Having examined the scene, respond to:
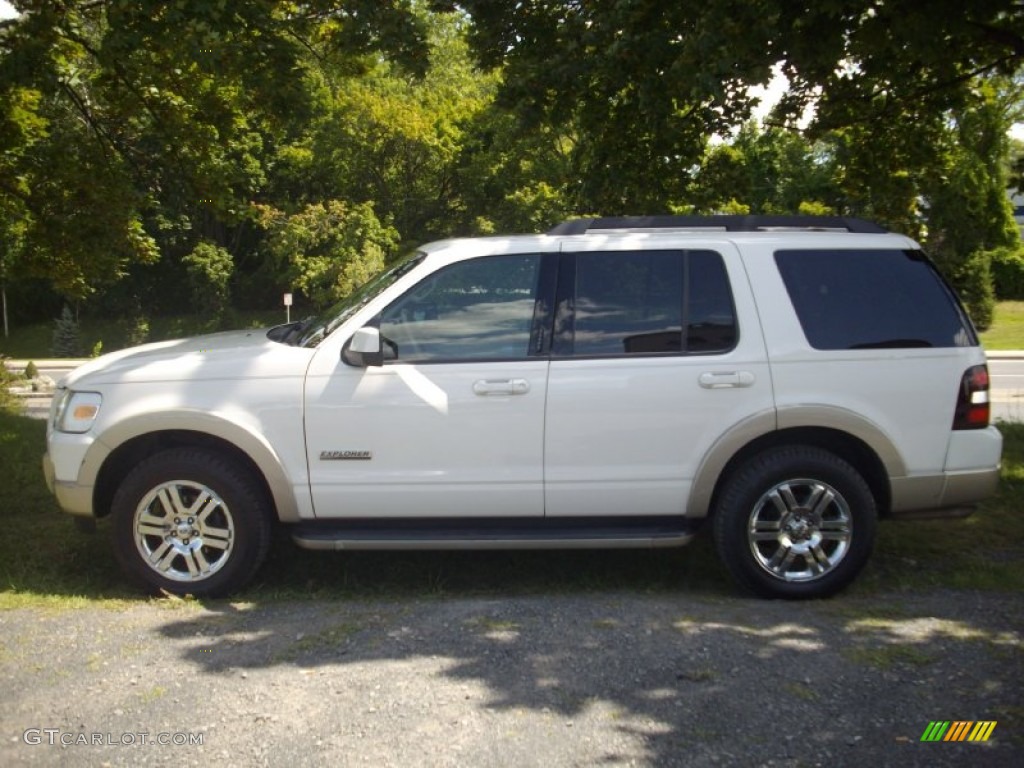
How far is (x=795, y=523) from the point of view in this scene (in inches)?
200

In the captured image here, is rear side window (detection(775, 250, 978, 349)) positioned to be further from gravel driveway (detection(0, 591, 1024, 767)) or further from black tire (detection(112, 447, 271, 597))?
black tire (detection(112, 447, 271, 597))

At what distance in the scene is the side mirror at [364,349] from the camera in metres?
4.84

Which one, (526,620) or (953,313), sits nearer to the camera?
(526,620)

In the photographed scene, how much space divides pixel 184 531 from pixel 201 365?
89 cm

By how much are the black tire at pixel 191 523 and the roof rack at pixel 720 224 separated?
7.48 ft

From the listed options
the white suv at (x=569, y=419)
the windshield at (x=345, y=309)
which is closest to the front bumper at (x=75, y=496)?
the white suv at (x=569, y=419)

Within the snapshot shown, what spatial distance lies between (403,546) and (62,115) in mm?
8914

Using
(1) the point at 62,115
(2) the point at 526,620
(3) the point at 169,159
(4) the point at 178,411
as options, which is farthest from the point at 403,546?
(1) the point at 62,115

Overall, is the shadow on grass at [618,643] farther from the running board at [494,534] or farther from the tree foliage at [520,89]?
the tree foliage at [520,89]

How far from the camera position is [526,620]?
4637 mm

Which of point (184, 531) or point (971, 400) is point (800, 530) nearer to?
point (971, 400)

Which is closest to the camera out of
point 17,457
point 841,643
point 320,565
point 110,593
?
point 841,643

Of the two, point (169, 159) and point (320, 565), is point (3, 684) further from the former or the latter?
point (169, 159)

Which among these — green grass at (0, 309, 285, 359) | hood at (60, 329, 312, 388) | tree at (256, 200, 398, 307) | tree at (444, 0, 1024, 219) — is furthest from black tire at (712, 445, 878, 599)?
green grass at (0, 309, 285, 359)
